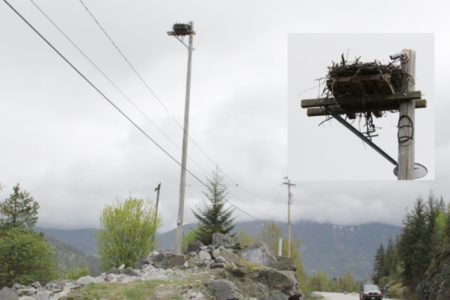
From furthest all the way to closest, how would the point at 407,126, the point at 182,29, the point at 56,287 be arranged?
the point at 182,29 → the point at 56,287 → the point at 407,126

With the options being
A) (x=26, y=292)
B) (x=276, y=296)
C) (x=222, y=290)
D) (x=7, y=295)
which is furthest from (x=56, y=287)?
(x=276, y=296)

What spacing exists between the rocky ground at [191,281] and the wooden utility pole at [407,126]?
10.1 metres

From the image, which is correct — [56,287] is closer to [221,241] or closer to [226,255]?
[226,255]

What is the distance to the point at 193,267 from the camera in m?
19.4

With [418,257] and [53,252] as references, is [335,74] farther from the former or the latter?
[418,257]

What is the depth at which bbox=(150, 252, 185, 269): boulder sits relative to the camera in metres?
19.8

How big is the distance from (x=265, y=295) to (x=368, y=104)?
13.3 metres

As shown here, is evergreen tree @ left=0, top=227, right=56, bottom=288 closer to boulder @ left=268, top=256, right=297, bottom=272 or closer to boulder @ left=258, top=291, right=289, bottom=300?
boulder @ left=268, top=256, right=297, bottom=272

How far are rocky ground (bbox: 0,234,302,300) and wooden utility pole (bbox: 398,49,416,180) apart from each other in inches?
396

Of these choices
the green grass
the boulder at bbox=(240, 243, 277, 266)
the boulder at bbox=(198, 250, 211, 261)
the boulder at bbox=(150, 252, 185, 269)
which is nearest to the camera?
the green grass

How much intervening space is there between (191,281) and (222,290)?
1059 millimetres

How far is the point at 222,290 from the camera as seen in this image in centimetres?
1538

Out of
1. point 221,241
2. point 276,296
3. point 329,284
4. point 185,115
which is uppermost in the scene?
point 185,115

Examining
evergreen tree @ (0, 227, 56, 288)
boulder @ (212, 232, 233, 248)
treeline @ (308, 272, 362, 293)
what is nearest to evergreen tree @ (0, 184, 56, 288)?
evergreen tree @ (0, 227, 56, 288)
